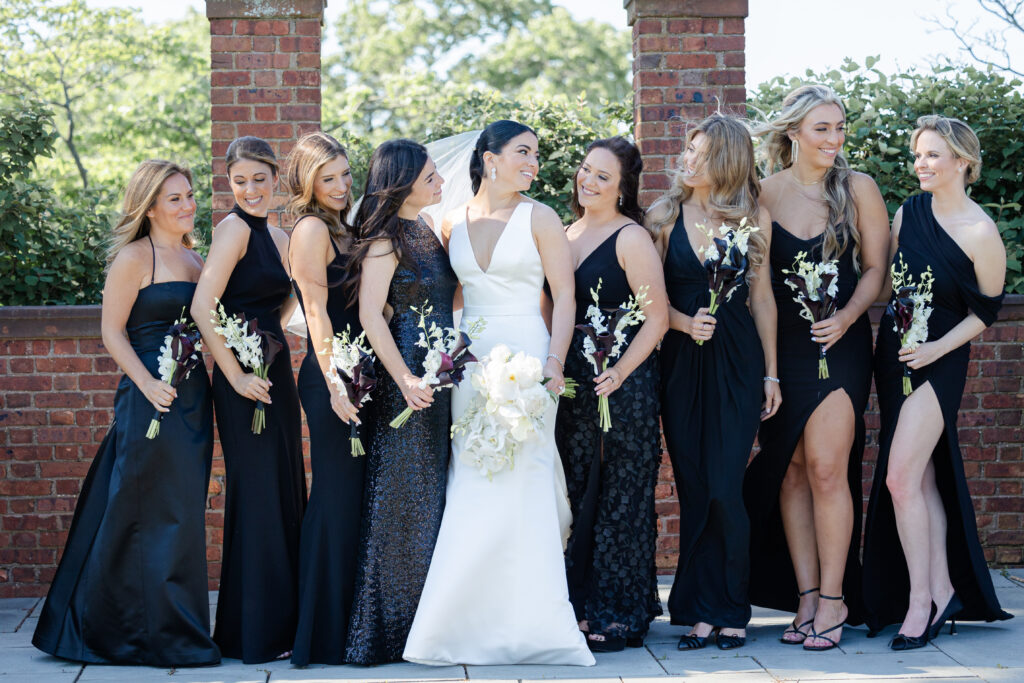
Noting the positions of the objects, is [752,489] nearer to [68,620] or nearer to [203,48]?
[68,620]

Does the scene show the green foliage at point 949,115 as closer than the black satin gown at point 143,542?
No

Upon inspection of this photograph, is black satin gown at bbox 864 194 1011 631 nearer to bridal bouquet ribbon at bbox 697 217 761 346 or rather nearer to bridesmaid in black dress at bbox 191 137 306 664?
bridal bouquet ribbon at bbox 697 217 761 346

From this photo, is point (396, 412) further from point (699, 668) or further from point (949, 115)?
point (949, 115)

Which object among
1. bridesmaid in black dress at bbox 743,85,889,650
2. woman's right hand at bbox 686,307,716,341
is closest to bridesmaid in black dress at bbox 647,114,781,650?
woman's right hand at bbox 686,307,716,341

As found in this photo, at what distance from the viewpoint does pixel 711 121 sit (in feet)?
15.7

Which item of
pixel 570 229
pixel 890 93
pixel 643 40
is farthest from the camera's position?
pixel 890 93

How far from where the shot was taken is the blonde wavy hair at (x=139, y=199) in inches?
187

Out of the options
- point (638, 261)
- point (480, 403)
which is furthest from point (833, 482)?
point (480, 403)

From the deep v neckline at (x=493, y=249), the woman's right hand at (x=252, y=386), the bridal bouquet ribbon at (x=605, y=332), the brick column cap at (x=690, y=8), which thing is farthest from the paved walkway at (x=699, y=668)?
the brick column cap at (x=690, y=8)

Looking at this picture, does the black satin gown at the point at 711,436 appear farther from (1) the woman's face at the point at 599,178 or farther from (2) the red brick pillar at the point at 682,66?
(2) the red brick pillar at the point at 682,66

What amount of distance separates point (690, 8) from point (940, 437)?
8.73 feet

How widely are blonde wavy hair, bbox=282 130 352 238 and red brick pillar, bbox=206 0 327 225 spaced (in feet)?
3.77

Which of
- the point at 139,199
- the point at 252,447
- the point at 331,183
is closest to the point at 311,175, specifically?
the point at 331,183

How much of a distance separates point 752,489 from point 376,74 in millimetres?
22855
